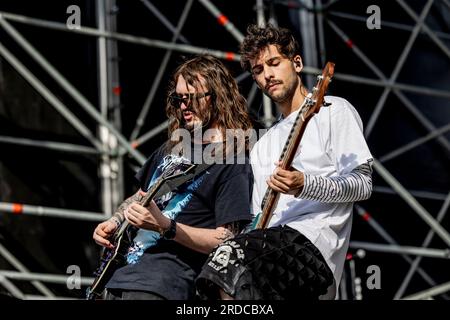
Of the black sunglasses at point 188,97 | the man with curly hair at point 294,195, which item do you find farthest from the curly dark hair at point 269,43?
the black sunglasses at point 188,97

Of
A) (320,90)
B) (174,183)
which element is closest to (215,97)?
(174,183)

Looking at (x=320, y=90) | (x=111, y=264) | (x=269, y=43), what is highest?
(x=269, y=43)

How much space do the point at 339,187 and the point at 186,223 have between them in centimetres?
61

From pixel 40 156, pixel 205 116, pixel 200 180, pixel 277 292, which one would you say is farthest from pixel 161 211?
pixel 40 156

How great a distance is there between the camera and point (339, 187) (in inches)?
132

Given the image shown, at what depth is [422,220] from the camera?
730 cm

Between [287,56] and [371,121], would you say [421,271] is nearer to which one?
[371,121]

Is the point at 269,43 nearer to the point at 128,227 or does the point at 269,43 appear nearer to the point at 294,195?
the point at 294,195

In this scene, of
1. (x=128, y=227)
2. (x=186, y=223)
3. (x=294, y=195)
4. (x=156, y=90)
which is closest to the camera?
(x=294, y=195)

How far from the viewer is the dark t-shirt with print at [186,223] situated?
3410mm

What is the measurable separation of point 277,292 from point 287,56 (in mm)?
1009

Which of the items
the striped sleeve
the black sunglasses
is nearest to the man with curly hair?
the striped sleeve

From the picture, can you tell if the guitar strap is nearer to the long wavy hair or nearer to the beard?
the long wavy hair

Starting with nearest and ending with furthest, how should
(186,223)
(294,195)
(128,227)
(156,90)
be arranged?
1. (294,195)
2. (186,223)
3. (128,227)
4. (156,90)
